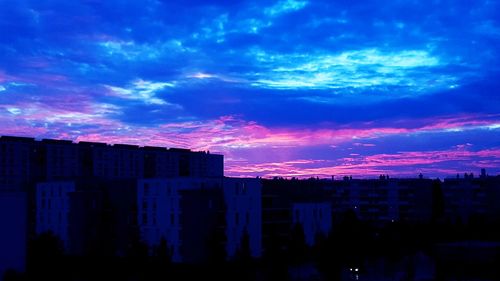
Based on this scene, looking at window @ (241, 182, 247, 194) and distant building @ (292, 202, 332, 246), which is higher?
window @ (241, 182, 247, 194)

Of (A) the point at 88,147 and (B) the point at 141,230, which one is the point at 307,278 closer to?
(B) the point at 141,230

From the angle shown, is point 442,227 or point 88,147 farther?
point 88,147

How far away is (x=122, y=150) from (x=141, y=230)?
1391 inches

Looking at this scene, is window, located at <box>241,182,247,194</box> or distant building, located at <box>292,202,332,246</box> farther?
distant building, located at <box>292,202,332,246</box>

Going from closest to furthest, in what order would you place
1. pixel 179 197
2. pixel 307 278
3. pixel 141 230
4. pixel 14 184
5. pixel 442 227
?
pixel 307 278, pixel 179 197, pixel 141 230, pixel 442 227, pixel 14 184

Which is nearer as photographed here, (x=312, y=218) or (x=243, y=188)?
(x=243, y=188)

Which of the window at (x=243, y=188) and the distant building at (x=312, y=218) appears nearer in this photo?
the window at (x=243, y=188)

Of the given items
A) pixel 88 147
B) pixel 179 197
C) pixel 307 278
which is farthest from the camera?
pixel 88 147

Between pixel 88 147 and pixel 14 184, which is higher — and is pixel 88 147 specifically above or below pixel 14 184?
above

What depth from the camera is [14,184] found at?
213ft

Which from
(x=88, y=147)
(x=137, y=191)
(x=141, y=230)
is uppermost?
(x=88, y=147)

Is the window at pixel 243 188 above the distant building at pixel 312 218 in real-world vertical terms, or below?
above

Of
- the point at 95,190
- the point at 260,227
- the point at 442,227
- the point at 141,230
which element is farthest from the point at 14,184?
the point at 442,227

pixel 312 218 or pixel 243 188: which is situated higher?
pixel 243 188
